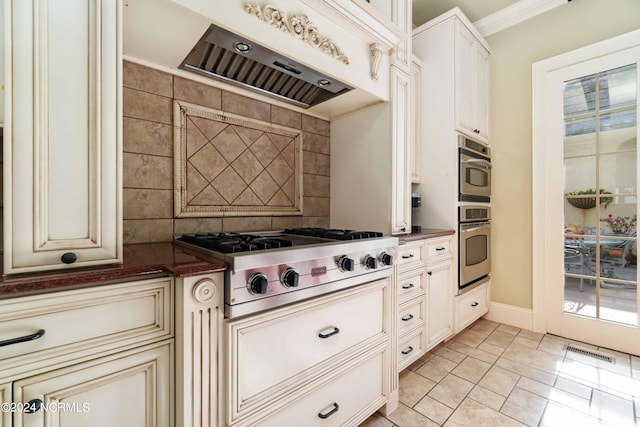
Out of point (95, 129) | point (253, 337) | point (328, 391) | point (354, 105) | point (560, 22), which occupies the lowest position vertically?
point (328, 391)

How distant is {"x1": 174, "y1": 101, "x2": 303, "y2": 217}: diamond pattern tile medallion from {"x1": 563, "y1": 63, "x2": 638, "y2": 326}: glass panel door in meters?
2.43

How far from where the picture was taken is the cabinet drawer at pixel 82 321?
648 mm

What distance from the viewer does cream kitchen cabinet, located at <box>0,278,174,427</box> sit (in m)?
0.65

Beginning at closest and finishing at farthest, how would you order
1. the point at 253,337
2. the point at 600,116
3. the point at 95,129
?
the point at 95,129, the point at 253,337, the point at 600,116

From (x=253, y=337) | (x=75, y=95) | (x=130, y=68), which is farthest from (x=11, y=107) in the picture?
(x=253, y=337)

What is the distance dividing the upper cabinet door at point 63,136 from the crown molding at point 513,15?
3251 mm

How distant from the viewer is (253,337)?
96 centimetres

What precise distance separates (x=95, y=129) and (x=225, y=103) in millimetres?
902

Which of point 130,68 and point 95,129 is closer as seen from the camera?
point 95,129

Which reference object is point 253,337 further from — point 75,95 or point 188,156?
point 188,156

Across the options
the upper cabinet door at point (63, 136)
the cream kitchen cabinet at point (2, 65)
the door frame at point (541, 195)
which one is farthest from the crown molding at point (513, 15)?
the cream kitchen cabinet at point (2, 65)

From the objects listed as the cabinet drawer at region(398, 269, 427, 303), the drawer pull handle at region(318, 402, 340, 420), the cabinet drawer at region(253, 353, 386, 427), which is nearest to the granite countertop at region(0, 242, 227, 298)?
the cabinet drawer at region(253, 353, 386, 427)

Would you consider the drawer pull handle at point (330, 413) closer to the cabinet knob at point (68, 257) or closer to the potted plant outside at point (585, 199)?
the cabinet knob at point (68, 257)

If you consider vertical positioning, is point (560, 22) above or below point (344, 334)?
above
